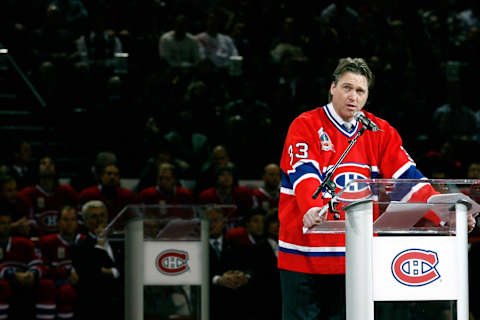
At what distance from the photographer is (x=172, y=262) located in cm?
538

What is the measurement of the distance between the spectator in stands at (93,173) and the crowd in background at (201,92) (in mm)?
15

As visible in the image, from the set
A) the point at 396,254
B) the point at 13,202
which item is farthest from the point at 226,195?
the point at 396,254

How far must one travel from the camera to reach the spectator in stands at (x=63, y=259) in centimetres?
678

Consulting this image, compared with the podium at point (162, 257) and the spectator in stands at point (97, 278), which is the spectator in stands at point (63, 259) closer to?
the spectator in stands at point (97, 278)

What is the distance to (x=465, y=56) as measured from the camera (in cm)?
1088

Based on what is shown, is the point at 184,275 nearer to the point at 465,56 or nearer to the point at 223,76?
the point at 223,76

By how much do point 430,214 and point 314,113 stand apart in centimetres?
79

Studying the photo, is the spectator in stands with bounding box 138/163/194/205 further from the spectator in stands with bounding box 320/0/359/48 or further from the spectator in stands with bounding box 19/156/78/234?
the spectator in stands with bounding box 320/0/359/48

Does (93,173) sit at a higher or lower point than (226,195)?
higher

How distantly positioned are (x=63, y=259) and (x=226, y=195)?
1683 millimetres

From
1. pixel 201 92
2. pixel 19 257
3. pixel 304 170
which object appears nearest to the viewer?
pixel 304 170

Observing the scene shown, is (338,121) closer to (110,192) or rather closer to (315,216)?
(315,216)

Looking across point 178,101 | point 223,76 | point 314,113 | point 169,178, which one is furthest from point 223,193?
point 314,113

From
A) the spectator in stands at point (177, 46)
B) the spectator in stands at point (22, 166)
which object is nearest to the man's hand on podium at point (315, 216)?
the spectator in stands at point (22, 166)
